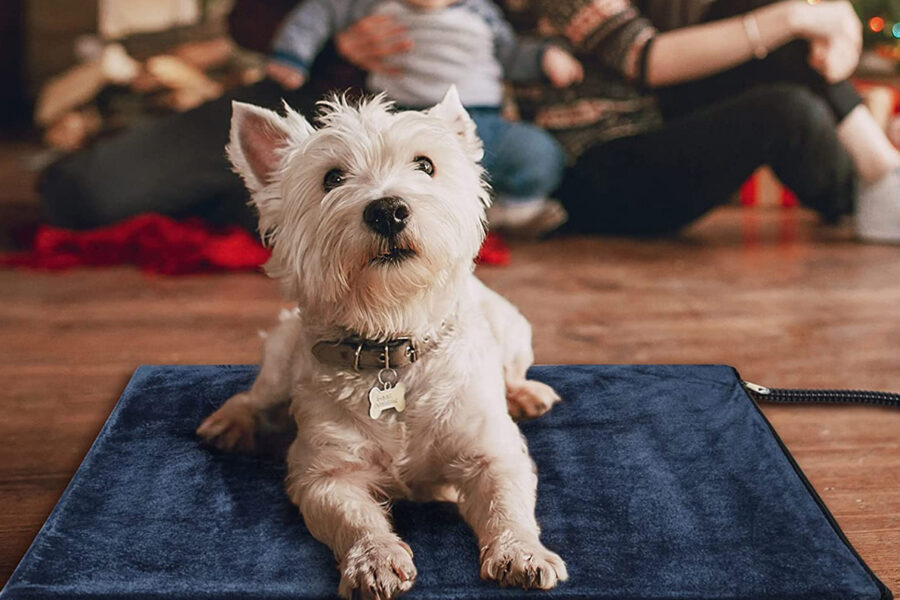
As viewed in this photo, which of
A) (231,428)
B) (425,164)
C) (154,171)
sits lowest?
(154,171)

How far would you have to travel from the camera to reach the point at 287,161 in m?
1.46

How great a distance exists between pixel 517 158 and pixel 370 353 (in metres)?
2.07

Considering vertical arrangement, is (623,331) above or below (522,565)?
below

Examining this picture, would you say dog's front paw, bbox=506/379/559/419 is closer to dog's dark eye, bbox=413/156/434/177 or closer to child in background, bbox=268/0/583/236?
dog's dark eye, bbox=413/156/434/177

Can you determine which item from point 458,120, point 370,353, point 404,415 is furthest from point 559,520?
point 458,120

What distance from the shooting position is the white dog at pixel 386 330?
134 centimetres

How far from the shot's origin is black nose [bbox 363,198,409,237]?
1314 mm

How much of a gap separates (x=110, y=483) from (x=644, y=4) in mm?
3041

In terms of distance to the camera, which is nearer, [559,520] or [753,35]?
[559,520]

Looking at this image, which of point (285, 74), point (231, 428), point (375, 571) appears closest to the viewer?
point (375, 571)

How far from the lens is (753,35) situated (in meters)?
3.56

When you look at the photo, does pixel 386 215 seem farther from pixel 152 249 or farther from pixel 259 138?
pixel 152 249

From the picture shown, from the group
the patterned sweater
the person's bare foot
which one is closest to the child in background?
the patterned sweater

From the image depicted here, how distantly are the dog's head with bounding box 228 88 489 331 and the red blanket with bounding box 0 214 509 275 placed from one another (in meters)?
1.71
